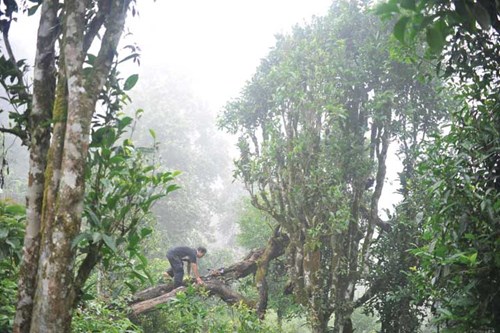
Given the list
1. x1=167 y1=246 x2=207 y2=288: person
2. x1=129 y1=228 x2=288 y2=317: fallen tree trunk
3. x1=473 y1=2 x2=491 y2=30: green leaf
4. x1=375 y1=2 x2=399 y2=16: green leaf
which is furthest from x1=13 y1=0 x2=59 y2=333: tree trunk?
x1=167 y1=246 x2=207 y2=288: person

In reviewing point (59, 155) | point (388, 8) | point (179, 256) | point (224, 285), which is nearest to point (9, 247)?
point (59, 155)

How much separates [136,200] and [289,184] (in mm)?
6425

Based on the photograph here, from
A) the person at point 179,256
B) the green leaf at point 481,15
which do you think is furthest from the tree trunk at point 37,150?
the person at point 179,256

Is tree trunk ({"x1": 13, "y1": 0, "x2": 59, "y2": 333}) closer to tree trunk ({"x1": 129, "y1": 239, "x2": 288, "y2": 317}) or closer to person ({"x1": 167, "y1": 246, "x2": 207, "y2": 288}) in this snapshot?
tree trunk ({"x1": 129, "y1": 239, "x2": 288, "y2": 317})

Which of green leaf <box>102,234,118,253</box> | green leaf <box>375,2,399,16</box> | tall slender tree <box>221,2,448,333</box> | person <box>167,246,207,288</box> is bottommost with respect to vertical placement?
green leaf <box>102,234,118,253</box>

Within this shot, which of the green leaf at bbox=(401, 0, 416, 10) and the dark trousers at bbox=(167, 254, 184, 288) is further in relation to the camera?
the dark trousers at bbox=(167, 254, 184, 288)

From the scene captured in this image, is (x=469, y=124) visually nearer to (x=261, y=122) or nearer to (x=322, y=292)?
(x=322, y=292)

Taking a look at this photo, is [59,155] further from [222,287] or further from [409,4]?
[222,287]

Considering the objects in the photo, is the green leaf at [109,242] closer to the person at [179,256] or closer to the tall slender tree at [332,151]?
the tall slender tree at [332,151]

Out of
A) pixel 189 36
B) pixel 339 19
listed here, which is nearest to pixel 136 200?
pixel 339 19

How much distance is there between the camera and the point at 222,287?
9922mm

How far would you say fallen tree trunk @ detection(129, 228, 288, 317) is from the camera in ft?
29.3

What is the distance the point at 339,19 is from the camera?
384 inches

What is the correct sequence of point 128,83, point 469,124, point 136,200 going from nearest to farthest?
point 136,200
point 128,83
point 469,124
